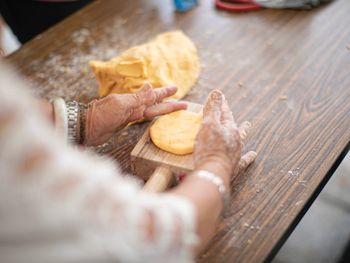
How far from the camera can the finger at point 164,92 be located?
3.46 feet

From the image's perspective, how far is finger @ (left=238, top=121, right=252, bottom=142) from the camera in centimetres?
94

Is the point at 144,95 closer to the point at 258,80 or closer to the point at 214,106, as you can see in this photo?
the point at 214,106

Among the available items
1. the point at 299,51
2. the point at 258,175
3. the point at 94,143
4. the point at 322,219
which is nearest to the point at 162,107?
the point at 94,143

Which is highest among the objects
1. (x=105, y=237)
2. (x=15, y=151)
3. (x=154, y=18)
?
(x=15, y=151)

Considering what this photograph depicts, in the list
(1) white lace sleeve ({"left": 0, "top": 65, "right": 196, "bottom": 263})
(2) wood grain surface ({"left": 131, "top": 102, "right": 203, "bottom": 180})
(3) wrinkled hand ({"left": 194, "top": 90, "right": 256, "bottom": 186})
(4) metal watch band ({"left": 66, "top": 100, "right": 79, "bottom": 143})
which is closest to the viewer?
(1) white lace sleeve ({"left": 0, "top": 65, "right": 196, "bottom": 263})

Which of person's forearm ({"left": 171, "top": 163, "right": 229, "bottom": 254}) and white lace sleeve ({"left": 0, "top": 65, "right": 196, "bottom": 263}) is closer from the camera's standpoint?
white lace sleeve ({"left": 0, "top": 65, "right": 196, "bottom": 263})

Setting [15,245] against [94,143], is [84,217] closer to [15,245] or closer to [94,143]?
[15,245]

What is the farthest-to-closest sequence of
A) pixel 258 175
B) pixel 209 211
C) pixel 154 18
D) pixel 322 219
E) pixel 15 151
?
pixel 322 219 → pixel 154 18 → pixel 258 175 → pixel 209 211 → pixel 15 151

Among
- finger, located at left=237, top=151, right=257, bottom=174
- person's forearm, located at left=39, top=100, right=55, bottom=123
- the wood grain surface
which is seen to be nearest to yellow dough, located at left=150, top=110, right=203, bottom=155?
the wood grain surface

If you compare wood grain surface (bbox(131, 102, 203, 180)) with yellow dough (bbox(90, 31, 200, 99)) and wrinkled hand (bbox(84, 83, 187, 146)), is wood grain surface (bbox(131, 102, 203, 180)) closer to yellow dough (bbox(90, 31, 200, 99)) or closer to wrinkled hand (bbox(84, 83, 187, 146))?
wrinkled hand (bbox(84, 83, 187, 146))

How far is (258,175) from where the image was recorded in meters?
0.91

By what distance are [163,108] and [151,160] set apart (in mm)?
184

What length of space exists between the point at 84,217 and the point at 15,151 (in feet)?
0.37

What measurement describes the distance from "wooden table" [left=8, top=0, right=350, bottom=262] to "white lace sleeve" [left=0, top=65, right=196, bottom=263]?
0.28 meters
